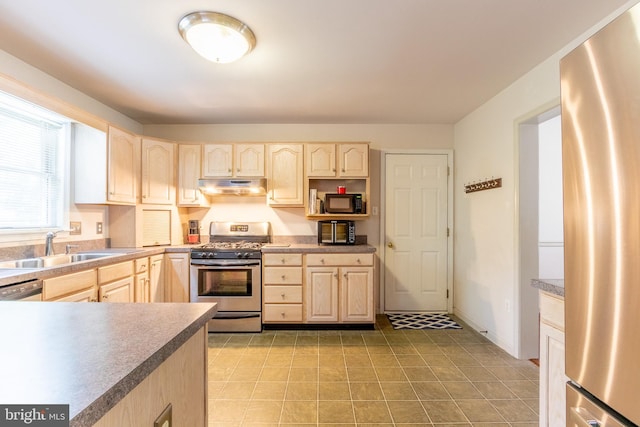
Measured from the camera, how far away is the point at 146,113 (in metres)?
3.42

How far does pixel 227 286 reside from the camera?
3.20 metres

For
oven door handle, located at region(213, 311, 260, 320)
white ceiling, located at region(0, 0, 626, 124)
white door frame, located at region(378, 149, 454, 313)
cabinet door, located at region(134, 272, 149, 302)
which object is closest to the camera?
white ceiling, located at region(0, 0, 626, 124)

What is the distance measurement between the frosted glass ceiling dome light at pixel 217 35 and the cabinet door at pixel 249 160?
4.91ft

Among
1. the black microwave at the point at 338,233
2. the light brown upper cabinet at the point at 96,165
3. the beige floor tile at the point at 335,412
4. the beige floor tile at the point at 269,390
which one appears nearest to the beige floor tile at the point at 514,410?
the beige floor tile at the point at 335,412

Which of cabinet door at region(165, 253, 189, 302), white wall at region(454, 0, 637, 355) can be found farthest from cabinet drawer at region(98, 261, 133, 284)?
white wall at region(454, 0, 637, 355)

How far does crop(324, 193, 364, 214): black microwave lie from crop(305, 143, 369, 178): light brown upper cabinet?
9.4 inches

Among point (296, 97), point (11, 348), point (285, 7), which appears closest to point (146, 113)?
point (296, 97)

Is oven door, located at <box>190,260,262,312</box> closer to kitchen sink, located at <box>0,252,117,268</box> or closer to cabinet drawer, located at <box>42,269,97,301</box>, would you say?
kitchen sink, located at <box>0,252,117,268</box>

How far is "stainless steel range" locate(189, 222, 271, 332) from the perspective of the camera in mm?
3148

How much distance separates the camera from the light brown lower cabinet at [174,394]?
63cm

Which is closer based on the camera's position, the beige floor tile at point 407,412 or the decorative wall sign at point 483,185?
the beige floor tile at point 407,412

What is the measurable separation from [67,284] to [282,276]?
1789mm

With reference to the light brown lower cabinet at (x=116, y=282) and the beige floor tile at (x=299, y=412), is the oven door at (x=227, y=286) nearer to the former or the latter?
the light brown lower cabinet at (x=116, y=282)

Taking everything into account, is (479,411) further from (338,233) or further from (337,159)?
(337,159)
